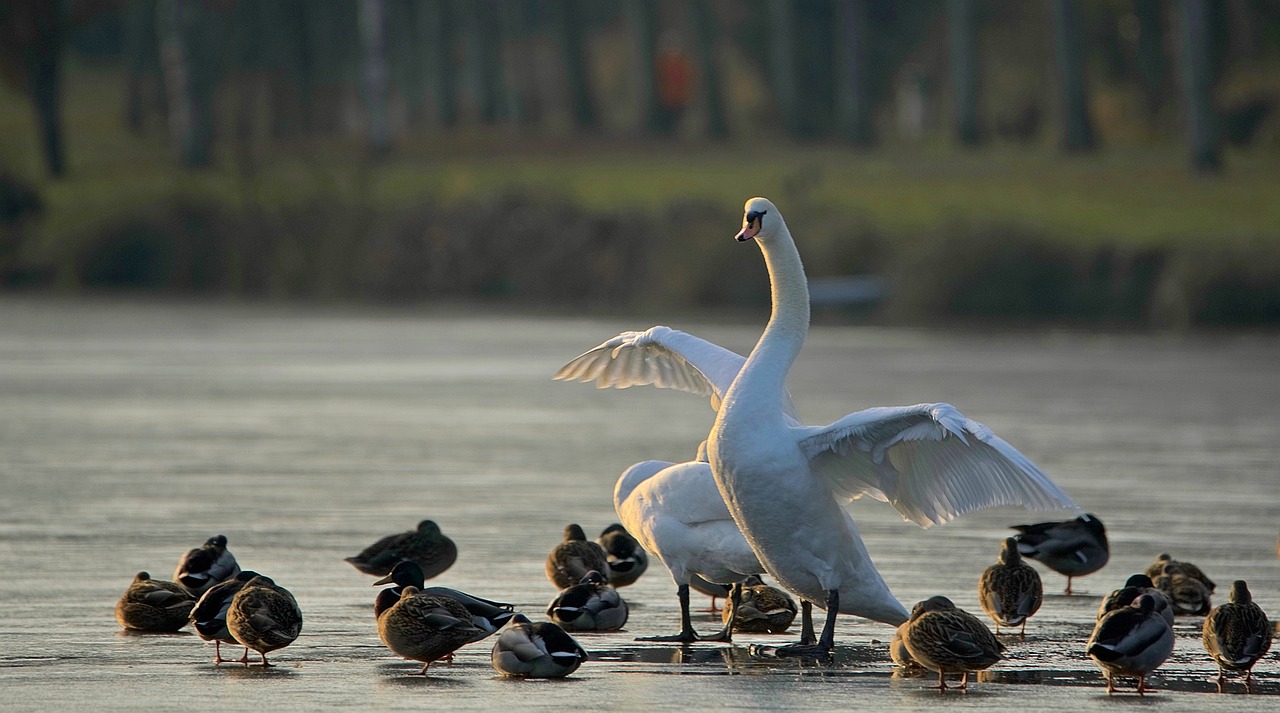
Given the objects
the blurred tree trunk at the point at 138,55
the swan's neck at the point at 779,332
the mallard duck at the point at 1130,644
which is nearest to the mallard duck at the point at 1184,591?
the mallard duck at the point at 1130,644

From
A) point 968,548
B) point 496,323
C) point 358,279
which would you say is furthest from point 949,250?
point 968,548

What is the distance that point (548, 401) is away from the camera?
23.1 m

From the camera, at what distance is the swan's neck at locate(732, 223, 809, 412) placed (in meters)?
9.57

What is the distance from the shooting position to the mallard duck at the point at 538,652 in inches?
344

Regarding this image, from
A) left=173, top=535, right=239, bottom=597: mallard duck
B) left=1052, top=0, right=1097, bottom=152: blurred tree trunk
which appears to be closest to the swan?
left=173, top=535, right=239, bottom=597: mallard duck

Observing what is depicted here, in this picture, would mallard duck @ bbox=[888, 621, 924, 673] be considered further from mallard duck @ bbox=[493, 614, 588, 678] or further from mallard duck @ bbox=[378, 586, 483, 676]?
mallard duck @ bbox=[378, 586, 483, 676]

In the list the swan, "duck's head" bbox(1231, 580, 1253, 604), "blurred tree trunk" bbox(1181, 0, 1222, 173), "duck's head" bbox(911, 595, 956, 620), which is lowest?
"duck's head" bbox(911, 595, 956, 620)

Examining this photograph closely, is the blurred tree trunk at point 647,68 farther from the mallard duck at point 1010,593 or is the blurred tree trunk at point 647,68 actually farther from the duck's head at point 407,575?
the duck's head at point 407,575

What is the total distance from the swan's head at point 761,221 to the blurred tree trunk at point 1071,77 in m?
43.2

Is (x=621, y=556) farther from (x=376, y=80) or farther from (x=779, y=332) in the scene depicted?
(x=376, y=80)

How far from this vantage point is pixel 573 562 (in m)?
10.9

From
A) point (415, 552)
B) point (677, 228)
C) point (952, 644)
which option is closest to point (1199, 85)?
point (677, 228)

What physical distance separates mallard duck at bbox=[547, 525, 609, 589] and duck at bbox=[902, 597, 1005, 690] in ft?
7.99

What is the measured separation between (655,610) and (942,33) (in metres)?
58.2
